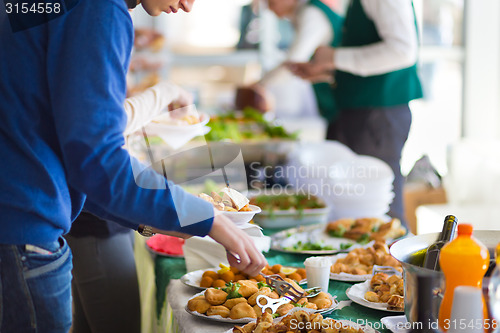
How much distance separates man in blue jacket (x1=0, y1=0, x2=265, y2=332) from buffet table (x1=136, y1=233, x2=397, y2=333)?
239 mm

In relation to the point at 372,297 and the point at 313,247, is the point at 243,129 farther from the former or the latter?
the point at 372,297

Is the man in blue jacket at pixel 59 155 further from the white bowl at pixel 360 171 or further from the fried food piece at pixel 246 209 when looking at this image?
the white bowl at pixel 360 171

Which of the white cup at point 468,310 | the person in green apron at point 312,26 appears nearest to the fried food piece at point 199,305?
the white cup at point 468,310

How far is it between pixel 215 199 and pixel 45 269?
0.27m

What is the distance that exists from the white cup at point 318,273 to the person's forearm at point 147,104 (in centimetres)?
53

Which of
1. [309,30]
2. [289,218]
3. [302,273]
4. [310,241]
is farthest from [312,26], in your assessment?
[302,273]

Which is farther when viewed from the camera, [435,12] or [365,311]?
[435,12]

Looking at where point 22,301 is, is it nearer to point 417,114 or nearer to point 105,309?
point 105,309

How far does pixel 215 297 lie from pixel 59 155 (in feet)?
1.25

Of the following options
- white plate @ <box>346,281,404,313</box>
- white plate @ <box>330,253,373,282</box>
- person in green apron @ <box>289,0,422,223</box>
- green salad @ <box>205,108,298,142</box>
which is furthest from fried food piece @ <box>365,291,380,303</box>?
green salad @ <box>205,108,298,142</box>

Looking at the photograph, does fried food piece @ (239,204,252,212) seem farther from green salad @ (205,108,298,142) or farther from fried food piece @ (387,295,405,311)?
green salad @ (205,108,298,142)

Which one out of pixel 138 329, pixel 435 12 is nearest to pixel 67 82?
pixel 138 329

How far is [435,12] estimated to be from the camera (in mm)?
4449

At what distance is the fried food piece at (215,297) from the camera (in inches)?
40.2
